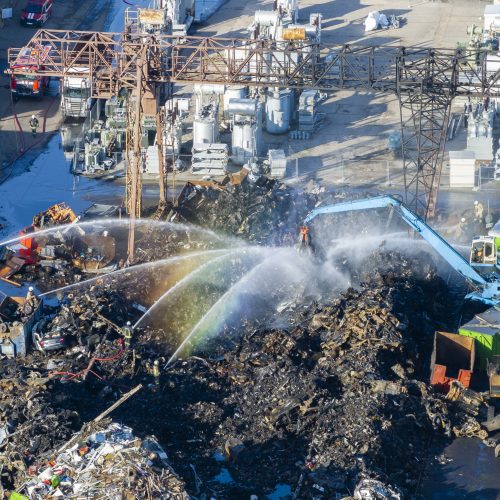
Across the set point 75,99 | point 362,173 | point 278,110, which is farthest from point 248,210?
point 75,99

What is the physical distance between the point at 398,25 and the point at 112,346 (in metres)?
40.9

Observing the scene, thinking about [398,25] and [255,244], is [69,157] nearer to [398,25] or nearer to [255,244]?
[255,244]

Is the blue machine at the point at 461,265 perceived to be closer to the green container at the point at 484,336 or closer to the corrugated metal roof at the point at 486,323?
the corrugated metal roof at the point at 486,323

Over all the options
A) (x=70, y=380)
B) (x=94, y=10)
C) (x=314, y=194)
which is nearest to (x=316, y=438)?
(x=70, y=380)

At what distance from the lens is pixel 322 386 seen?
125 ft

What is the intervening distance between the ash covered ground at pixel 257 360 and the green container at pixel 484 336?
1.59 meters

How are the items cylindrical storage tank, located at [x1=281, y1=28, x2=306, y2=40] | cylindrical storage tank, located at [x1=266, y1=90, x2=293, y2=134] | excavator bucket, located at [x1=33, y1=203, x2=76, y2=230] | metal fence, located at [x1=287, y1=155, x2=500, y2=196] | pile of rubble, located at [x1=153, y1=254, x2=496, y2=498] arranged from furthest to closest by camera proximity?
cylindrical storage tank, located at [x1=281, y1=28, x2=306, y2=40] < cylindrical storage tank, located at [x1=266, y1=90, x2=293, y2=134] < metal fence, located at [x1=287, y1=155, x2=500, y2=196] < excavator bucket, located at [x1=33, y1=203, x2=76, y2=230] < pile of rubble, located at [x1=153, y1=254, x2=496, y2=498]

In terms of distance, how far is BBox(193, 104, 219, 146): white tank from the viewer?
57.3 meters

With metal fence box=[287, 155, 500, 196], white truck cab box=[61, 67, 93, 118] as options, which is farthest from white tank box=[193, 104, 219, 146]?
white truck cab box=[61, 67, 93, 118]

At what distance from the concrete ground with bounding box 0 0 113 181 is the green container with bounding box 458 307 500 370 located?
25060 millimetres

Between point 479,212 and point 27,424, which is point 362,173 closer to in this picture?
point 479,212

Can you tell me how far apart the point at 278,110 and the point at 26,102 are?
44.7ft

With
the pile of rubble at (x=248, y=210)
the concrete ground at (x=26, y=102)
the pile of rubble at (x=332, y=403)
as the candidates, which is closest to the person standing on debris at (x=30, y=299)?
the pile of rubble at (x=332, y=403)

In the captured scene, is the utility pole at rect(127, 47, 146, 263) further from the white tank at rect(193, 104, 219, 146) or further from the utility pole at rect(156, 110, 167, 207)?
the white tank at rect(193, 104, 219, 146)
